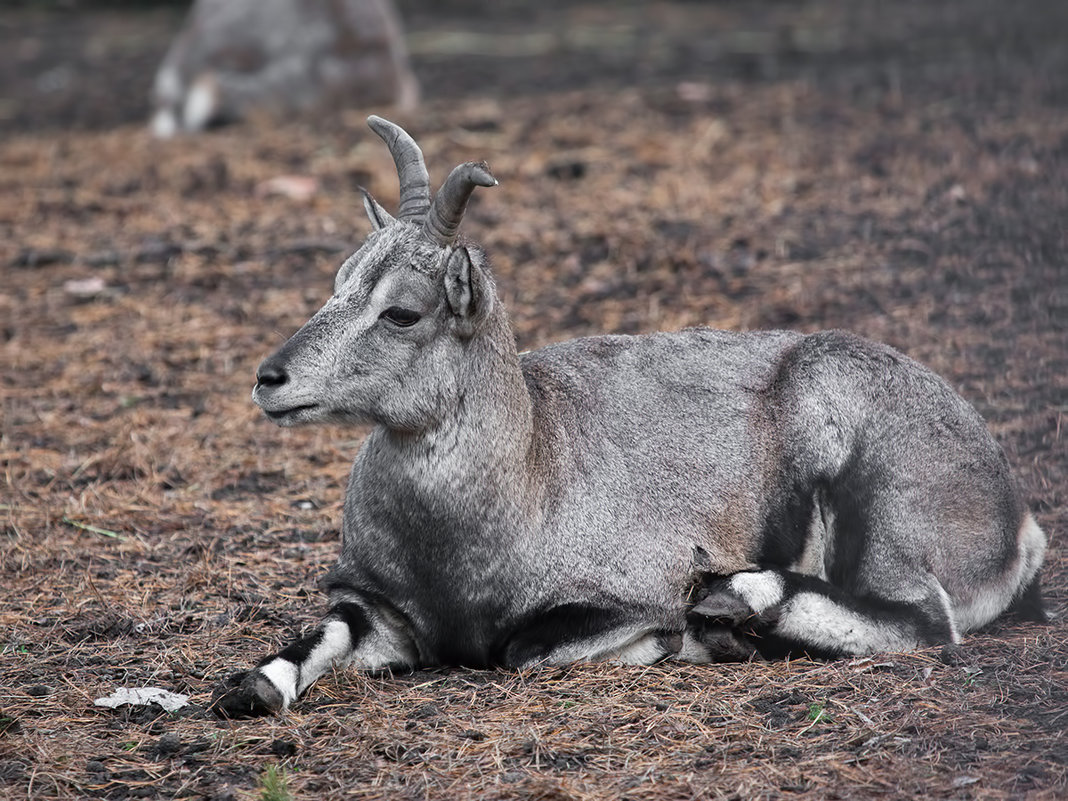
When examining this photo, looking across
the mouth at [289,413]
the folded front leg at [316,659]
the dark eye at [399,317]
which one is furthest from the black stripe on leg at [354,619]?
the dark eye at [399,317]

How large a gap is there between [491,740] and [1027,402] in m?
4.31

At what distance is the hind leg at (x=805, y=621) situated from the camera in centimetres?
557

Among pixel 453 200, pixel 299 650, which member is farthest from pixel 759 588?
pixel 453 200

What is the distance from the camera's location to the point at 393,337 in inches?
213

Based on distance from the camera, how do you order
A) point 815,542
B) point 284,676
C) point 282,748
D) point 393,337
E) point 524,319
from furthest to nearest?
point 524,319
point 815,542
point 393,337
point 284,676
point 282,748

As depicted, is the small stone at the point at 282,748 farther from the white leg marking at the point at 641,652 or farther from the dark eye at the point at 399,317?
the dark eye at the point at 399,317

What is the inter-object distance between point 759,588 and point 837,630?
1.14 ft

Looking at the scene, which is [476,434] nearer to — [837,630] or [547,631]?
[547,631]

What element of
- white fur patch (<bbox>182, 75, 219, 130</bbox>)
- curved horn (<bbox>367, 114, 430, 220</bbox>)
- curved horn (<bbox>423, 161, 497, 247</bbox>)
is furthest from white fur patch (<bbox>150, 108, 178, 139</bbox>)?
curved horn (<bbox>423, 161, 497, 247</bbox>)

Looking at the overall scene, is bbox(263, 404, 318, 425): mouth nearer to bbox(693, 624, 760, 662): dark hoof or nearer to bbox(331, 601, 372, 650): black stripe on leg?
bbox(331, 601, 372, 650): black stripe on leg

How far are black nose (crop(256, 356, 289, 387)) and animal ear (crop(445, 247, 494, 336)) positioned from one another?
69 cm

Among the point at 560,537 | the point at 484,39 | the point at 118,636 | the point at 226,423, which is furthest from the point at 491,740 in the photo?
the point at 484,39

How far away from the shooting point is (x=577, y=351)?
6336 mm

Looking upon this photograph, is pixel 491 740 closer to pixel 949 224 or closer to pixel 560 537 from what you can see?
pixel 560 537
